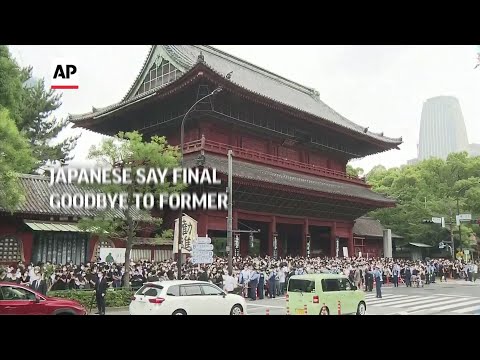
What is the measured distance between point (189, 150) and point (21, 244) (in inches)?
315

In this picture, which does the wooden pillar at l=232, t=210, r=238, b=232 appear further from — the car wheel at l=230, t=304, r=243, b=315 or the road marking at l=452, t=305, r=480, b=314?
the road marking at l=452, t=305, r=480, b=314

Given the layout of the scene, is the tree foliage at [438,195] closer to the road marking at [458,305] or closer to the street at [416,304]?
the street at [416,304]

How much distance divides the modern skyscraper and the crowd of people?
5.41 metres

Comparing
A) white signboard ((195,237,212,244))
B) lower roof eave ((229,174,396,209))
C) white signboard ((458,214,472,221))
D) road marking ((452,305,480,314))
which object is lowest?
road marking ((452,305,480,314))

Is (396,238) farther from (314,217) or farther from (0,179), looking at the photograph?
(0,179)

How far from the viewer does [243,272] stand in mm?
18094

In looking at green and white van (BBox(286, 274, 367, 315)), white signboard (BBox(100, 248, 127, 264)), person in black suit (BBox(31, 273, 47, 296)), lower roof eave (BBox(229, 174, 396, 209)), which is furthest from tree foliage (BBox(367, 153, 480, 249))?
person in black suit (BBox(31, 273, 47, 296))

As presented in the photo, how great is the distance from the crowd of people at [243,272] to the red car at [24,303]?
335 centimetres

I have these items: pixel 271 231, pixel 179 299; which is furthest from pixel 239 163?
pixel 179 299

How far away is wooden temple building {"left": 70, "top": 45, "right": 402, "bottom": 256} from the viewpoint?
71.3 ft

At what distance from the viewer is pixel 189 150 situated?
21578mm

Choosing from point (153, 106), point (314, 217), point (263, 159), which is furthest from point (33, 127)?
point (314, 217)

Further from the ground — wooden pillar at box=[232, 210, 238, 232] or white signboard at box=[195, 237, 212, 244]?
wooden pillar at box=[232, 210, 238, 232]

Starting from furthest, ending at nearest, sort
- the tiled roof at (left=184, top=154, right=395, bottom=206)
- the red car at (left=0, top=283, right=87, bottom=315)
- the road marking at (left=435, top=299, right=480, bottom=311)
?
the tiled roof at (left=184, top=154, right=395, bottom=206)
the road marking at (left=435, top=299, right=480, bottom=311)
the red car at (left=0, top=283, right=87, bottom=315)
